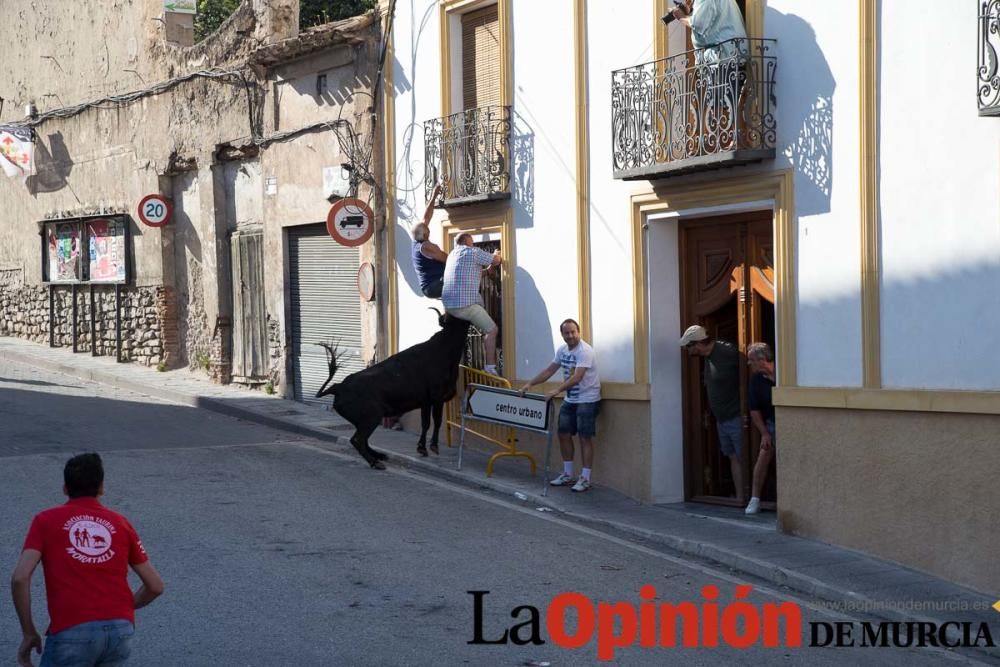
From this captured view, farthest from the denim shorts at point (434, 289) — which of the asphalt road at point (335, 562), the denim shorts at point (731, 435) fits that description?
the denim shorts at point (731, 435)

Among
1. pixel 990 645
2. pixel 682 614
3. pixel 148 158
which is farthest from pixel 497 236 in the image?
pixel 148 158

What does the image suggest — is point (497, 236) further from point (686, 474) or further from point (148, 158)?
point (148, 158)

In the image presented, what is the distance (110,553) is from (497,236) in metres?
10.1

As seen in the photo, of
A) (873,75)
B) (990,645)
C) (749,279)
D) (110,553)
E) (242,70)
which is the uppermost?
(242,70)

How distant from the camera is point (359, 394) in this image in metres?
A: 13.6

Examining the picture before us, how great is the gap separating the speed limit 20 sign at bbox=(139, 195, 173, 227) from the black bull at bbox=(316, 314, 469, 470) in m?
8.40

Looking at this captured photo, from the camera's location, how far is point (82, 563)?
508 cm

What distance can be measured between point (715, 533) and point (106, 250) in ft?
52.1

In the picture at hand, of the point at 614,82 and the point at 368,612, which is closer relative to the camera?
the point at 368,612

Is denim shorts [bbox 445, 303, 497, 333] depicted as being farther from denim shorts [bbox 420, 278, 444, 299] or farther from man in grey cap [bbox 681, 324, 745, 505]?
man in grey cap [bbox 681, 324, 745, 505]

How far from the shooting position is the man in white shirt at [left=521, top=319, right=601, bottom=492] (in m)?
12.7

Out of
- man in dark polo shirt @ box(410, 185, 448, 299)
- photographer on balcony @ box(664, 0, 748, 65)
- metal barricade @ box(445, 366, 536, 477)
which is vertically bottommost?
metal barricade @ box(445, 366, 536, 477)

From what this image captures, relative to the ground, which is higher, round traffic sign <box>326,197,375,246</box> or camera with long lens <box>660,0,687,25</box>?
camera with long lens <box>660,0,687,25</box>

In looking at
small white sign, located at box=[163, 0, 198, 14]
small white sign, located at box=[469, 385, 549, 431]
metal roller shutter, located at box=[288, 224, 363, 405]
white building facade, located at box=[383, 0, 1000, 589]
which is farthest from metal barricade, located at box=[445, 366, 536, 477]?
small white sign, located at box=[163, 0, 198, 14]
